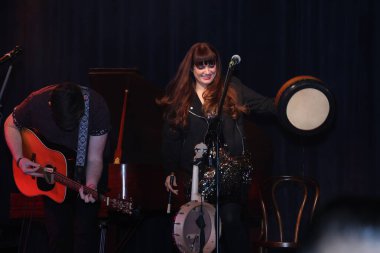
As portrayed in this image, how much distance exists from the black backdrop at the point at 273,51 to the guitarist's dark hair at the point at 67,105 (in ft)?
5.76

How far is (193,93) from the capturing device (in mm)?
3787

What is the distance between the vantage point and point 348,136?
15.8ft

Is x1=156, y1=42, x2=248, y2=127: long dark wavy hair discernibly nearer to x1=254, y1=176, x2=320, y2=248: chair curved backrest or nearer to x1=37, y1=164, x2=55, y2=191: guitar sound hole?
x1=37, y1=164, x2=55, y2=191: guitar sound hole

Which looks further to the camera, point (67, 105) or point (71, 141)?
point (71, 141)

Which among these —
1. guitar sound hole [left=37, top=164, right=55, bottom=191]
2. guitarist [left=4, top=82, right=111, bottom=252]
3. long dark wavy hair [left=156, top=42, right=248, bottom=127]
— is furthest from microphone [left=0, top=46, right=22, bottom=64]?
A: long dark wavy hair [left=156, top=42, right=248, bottom=127]

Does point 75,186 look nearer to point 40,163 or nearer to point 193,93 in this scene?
point 40,163

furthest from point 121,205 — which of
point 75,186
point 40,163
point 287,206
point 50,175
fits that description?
point 287,206

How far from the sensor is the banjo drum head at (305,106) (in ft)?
10.7

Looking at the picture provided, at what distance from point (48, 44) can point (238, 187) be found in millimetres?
3081

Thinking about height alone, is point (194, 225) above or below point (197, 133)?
below

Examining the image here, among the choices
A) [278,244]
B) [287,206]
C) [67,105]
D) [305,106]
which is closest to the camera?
[305,106]

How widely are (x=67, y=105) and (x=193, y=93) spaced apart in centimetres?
82

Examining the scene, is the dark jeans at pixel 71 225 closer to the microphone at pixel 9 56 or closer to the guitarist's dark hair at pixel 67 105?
the guitarist's dark hair at pixel 67 105

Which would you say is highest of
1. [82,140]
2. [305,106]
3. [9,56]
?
[9,56]
